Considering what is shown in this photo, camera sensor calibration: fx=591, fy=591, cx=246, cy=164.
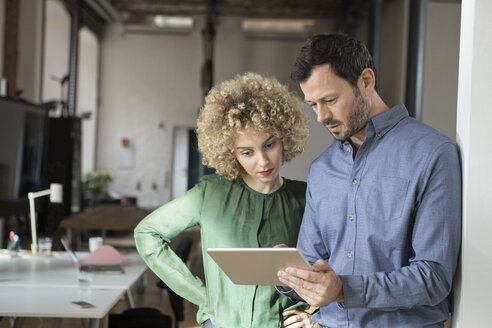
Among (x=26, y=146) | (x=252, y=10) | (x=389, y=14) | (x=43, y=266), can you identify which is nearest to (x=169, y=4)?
(x=252, y=10)

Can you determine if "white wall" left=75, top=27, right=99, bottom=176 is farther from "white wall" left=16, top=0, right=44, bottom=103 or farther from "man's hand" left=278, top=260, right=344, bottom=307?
"man's hand" left=278, top=260, right=344, bottom=307

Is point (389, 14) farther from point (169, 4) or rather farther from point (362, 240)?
point (362, 240)

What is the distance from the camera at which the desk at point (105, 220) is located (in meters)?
7.90

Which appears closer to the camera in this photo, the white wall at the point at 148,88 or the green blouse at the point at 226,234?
the green blouse at the point at 226,234

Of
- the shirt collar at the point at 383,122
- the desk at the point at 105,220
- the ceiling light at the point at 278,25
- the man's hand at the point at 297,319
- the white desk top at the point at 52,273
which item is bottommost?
the desk at the point at 105,220

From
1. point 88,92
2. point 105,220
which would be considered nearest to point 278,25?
point 88,92

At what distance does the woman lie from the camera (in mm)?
2195

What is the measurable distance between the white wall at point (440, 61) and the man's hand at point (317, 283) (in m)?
8.25

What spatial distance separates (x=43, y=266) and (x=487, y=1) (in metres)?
3.70

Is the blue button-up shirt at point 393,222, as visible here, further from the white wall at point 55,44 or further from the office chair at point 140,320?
the white wall at point 55,44

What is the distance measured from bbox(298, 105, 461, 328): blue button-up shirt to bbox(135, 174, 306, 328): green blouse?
1.15 feet

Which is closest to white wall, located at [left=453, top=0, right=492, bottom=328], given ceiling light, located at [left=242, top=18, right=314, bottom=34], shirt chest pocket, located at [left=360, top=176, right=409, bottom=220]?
shirt chest pocket, located at [left=360, top=176, right=409, bottom=220]

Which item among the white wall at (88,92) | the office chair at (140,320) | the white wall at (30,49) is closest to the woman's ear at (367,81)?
the office chair at (140,320)

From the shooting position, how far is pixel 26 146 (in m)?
7.90
